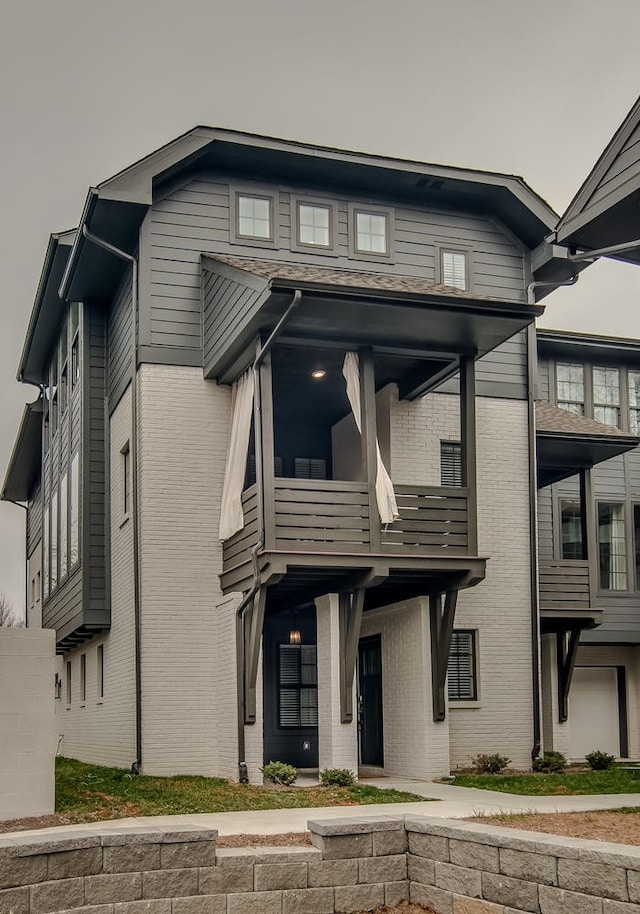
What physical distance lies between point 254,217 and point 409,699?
821 centimetres

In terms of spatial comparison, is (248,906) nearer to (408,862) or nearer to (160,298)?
→ (408,862)

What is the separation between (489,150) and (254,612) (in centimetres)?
2562

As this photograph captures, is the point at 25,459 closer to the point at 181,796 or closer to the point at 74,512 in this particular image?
the point at 74,512

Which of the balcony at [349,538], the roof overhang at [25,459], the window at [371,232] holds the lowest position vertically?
the balcony at [349,538]

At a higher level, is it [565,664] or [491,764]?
[565,664]

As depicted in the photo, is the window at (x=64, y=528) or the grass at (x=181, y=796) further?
the window at (x=64, y=528)

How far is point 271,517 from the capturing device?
15.5m

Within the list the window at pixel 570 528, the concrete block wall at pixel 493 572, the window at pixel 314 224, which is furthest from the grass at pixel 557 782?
the window at pixel 314 224

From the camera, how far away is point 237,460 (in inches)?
684

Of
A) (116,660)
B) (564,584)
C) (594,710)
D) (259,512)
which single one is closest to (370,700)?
(564,584)

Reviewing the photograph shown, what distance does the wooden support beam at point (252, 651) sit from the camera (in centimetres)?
1589

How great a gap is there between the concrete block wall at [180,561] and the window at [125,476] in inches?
68.4

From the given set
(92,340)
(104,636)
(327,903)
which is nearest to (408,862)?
(327,903)

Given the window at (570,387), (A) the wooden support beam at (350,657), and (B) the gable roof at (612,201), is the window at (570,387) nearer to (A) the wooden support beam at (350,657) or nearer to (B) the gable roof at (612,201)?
(A) the wooden support beam at (350,657)
